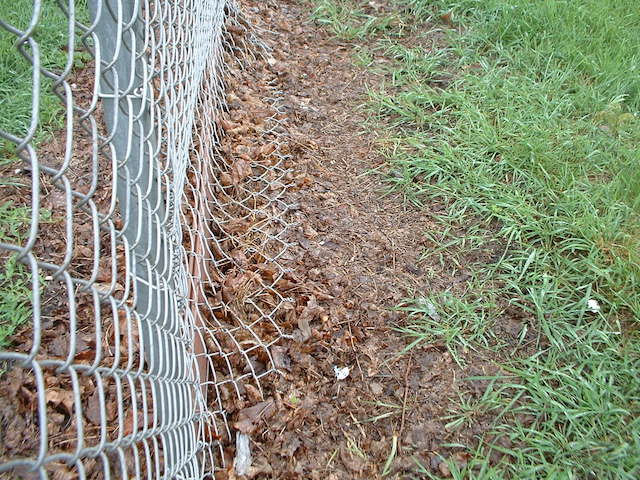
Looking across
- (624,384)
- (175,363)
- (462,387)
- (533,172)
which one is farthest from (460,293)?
(175,363)

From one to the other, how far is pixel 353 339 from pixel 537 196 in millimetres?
1278

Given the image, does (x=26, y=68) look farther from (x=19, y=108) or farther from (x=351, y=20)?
(x=351, y=20)

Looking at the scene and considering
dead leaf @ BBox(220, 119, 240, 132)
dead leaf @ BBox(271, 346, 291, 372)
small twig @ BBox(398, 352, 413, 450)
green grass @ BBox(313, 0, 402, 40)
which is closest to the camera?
small twig @ BBox(398, 352, 413, 450)

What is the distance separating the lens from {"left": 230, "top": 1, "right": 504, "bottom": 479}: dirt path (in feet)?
6.19

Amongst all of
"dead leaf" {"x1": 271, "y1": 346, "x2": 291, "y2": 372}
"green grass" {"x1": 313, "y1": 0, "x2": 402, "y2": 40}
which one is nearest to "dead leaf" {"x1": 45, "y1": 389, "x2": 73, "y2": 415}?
"dead leaf" {"x1": 271, "y1": 346, "x2": 291, "y2": 372}

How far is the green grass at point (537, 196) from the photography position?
6.33 feet

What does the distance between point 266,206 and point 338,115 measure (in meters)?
1.00

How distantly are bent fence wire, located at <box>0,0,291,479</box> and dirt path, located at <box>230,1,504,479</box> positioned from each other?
15cm

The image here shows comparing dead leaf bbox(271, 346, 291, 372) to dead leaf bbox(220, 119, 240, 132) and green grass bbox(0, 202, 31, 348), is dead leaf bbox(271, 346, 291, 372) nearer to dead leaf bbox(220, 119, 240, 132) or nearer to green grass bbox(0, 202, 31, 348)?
green grass bbox(0, 202, 31, 348)

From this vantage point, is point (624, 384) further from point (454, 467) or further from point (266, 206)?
point (266, 206)

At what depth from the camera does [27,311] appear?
1.88 m

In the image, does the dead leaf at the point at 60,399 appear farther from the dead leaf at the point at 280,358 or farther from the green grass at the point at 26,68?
the green grass at the point at 26,68

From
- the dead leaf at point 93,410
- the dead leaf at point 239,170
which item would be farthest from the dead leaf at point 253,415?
the dead leaf at point 239,170

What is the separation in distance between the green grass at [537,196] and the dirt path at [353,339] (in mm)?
112
